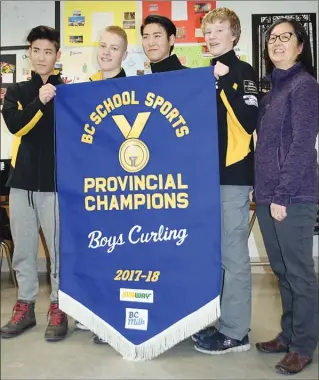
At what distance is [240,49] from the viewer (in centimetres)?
314

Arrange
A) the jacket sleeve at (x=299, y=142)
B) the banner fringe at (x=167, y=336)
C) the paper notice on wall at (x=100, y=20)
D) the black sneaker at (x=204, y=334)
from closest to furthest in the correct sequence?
the jacket sleeve at (x=299, y=142) → the banner fringe at (x=167, y=336) → the black sneaker at (x=204, y=334) → the paper notice on wall at (x=100, y=20)

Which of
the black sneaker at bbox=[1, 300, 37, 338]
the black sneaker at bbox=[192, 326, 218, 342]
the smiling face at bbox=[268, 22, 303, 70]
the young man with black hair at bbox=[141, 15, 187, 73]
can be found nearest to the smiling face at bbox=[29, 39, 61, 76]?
the young man with black hair at bbox=[141, 15, 187, 73]

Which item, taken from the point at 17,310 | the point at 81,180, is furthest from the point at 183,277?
the point at 17,310

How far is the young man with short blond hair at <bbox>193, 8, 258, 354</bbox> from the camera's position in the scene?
5.23ft

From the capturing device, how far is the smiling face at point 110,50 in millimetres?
1783

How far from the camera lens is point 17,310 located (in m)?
1.89

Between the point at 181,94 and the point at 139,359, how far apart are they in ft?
3.22

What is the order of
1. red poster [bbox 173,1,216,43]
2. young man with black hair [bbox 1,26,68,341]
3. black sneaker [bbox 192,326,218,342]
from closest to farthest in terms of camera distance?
black sneaker [bbox 192,326,218,342], young man with black hair [bbox 1,26,68,341], red poster [bbox 173,1,216,43]

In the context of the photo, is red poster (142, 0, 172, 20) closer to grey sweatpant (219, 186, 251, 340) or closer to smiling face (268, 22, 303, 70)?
smiling face (268, 22, 303, 70)

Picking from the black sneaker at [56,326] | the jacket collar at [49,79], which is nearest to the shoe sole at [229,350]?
the black sneaker at [56,326]

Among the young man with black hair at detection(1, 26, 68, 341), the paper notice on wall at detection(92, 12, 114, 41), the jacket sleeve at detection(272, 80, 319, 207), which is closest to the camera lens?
the jacket sleeve at detection(272, 80, 319, 207)

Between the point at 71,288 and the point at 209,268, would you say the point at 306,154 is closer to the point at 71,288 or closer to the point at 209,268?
the point at 209,268

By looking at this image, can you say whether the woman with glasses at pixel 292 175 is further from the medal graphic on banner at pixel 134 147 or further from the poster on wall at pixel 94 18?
the poster on wall at pixel 94 18

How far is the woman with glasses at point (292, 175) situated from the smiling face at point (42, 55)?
0.91 meters
